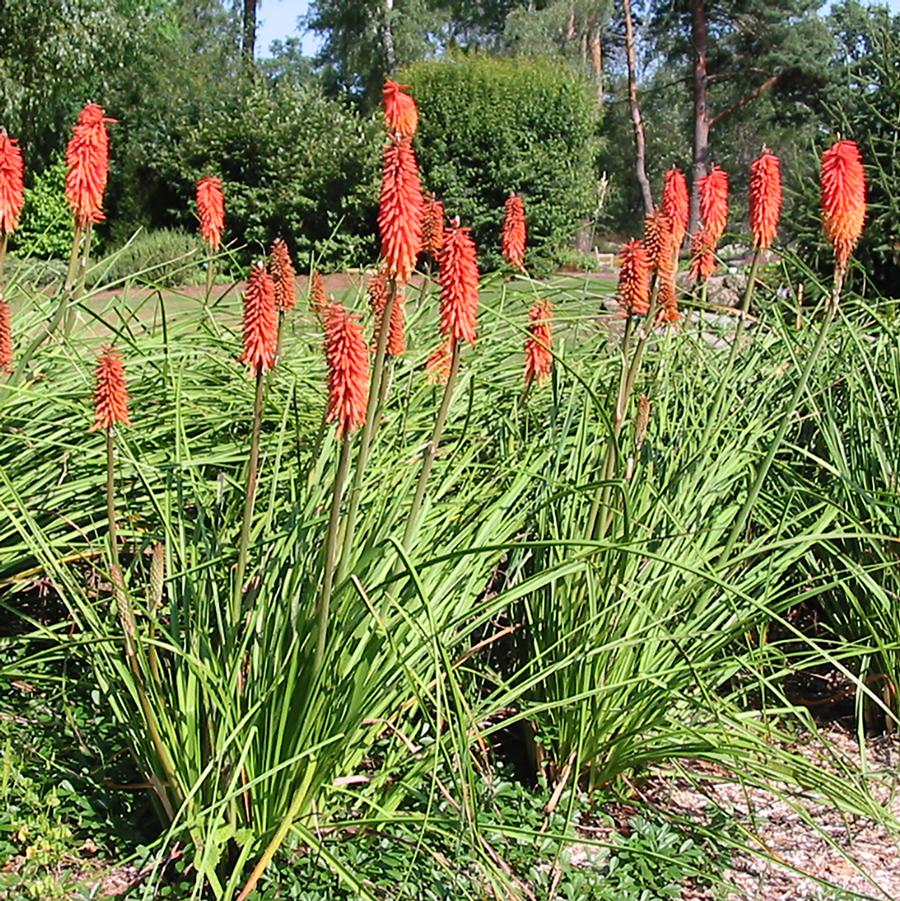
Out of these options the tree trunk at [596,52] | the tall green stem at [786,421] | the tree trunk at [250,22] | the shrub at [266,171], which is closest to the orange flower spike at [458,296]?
the tall green stem at [786,421]

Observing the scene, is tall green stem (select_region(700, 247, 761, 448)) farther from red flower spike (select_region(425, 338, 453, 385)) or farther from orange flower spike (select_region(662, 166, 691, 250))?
red flower spike (select_region(425, 338, 453, 385))

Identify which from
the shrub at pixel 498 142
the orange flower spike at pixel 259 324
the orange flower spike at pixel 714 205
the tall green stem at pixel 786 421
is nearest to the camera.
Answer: the orange flower spike at pixel 259 324

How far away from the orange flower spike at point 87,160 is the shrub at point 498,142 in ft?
64.1

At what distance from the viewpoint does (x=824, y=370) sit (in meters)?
3.97

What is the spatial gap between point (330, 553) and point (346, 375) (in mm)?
339

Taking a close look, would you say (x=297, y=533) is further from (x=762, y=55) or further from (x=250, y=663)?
(x=762, y=55)

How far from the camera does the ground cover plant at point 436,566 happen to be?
2350 millimetres

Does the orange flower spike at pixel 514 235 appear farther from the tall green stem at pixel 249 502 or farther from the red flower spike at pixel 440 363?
the tall green stem at pixel 249 502

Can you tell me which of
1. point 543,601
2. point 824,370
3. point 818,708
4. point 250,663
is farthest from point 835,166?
point 250,663

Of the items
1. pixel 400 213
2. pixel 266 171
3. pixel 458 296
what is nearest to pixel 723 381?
pixel 458 296

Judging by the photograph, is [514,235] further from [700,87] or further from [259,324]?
[700,87]

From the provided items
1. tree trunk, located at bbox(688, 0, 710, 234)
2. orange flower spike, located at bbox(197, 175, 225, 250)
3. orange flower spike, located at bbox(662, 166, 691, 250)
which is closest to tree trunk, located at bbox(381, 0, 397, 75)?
tree trunk, located at bbox(688, 0, 710, 234)

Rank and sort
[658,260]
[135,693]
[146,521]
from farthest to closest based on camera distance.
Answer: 1. [146,521]
2. [658,260]
3. [135,693]

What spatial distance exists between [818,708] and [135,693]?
2149 mm
